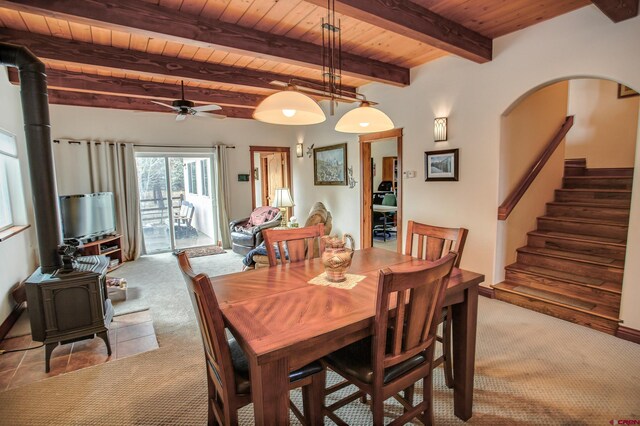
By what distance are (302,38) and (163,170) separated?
13.6 feet

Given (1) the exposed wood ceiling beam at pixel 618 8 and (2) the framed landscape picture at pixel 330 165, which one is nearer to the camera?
(1) the exposed wood ceiling beam at pixel 618 8

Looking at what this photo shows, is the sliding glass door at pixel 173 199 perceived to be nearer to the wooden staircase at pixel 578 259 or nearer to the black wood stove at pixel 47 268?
the black wood stove at pixel 47 268

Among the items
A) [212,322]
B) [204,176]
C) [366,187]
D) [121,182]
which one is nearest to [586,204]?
[366,187]

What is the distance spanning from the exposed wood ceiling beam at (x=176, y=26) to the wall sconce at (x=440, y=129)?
1.32m

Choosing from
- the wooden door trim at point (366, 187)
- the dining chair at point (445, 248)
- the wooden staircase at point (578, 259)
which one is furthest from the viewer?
the wooden door trim at point (366, 187)

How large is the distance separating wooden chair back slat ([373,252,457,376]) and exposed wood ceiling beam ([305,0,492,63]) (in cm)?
185

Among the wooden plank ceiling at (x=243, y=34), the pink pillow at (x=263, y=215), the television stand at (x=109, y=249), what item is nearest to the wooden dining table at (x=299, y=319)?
the wooden plank ceiling at (x=243, y=34)

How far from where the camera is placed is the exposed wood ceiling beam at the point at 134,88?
4.17 m

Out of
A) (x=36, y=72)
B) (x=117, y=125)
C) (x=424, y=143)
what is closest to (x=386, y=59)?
(x=424, y=143)

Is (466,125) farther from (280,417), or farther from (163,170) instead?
(163,170)

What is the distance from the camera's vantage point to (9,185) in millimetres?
3666

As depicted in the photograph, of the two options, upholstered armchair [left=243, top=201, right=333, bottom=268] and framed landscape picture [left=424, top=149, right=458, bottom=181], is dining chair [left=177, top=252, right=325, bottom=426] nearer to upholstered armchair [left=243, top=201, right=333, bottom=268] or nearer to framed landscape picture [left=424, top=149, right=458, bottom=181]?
upholstered armchair [left=243, top=201, right=333, bottom=268]

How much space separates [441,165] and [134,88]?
4.32 metres

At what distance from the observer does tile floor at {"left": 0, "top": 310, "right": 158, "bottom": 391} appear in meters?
2.38
